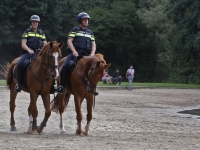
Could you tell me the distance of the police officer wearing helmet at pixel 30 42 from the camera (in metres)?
14.4

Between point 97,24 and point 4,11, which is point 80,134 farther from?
point 97,24

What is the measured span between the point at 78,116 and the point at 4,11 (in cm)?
5145

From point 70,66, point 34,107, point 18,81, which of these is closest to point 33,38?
point 18,81

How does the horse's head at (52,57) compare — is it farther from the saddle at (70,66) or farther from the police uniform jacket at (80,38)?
the police uniform jacket at (80,38)

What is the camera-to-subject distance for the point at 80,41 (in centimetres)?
1451

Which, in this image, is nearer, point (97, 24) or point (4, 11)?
point (4, 11)

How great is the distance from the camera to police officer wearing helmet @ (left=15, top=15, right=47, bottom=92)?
14.4 m

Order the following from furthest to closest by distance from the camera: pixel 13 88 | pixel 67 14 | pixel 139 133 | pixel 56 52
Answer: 1. pixel 67 14
2. pixel 13 88
3. pixel 139 133
4. pixel 56 52

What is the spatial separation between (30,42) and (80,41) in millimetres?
1368

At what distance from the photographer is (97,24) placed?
70.7 metres

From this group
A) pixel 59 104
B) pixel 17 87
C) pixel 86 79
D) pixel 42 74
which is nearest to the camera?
pixel 86 79

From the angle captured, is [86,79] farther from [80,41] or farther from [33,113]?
[33,113]

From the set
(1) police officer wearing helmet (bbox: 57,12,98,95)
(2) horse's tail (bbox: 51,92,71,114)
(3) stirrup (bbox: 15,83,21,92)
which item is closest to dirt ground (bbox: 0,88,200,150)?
(2) horse's tail (bbox: 51,92,71,114)

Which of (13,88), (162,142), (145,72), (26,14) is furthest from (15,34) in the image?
(162,142)
